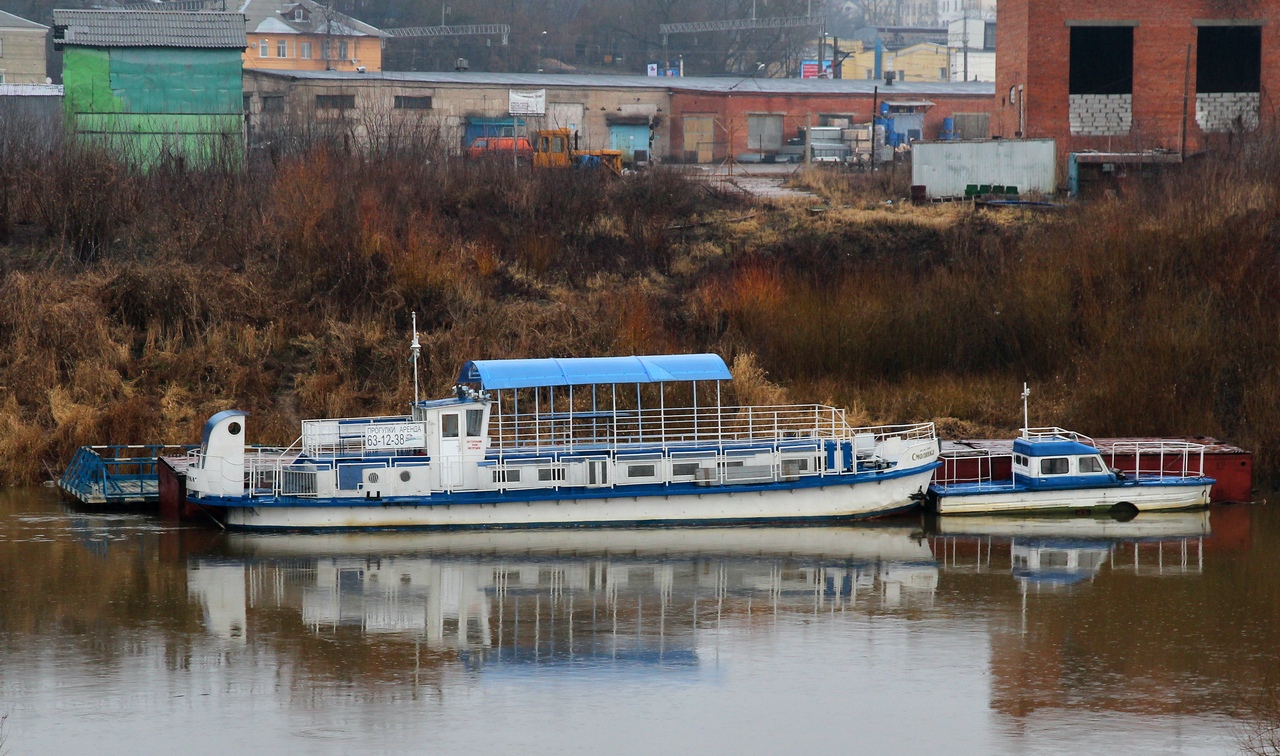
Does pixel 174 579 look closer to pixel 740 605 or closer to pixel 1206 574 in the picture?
pixel 740 605

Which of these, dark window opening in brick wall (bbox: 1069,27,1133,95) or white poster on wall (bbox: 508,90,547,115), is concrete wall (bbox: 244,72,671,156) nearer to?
white poster on wall (bbox: 508,90,547,115)

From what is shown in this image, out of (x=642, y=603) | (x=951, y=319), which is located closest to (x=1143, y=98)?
(x=951, y=319)

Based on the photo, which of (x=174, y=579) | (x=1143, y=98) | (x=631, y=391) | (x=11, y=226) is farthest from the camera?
(x=1143, y=98)

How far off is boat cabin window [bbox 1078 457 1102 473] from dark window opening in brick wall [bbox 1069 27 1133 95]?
95.4ft

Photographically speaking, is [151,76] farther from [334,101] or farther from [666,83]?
[666,83]

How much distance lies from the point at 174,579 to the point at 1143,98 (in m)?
42.9

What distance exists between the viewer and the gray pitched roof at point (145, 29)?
5259cm

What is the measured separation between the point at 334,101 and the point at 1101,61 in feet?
113

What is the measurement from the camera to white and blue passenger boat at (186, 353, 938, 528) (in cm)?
2928

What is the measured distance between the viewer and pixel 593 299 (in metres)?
41.9

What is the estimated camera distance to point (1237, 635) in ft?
→ 71.9

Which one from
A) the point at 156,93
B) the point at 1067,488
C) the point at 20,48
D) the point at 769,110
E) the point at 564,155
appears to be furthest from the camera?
the point at 20,48

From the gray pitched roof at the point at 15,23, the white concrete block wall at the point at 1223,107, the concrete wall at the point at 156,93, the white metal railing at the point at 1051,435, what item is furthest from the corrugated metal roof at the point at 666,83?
the white metal railing at the point at 1051,435

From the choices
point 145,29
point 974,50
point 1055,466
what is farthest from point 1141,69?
point 974,50
